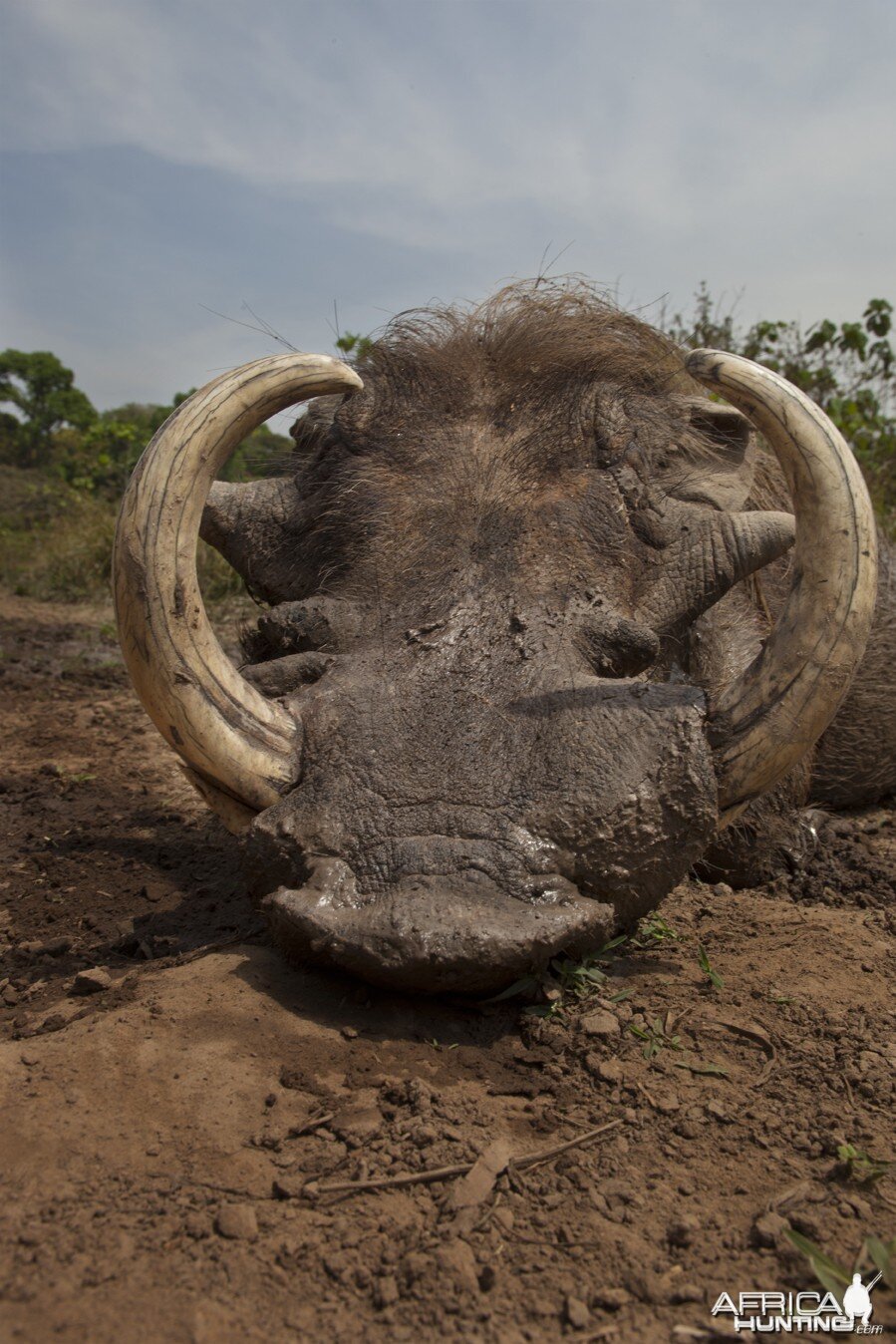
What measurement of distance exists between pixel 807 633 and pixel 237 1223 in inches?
61.9

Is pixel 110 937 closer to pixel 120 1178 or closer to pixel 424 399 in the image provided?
pixel 120 1178

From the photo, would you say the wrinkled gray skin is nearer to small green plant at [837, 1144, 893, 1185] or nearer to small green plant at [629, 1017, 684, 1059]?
small green plant at [629, 1017, 684, 1059]

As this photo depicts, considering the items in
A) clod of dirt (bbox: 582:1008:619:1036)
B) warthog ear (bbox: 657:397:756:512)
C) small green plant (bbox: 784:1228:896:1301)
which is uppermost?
warthog ear (bbox: 657:397:756:512)

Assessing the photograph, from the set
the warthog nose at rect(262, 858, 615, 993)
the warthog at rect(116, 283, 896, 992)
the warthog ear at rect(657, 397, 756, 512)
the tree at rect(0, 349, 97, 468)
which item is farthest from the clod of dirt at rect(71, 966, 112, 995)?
the tree at rect(0, 349, 97, 468)

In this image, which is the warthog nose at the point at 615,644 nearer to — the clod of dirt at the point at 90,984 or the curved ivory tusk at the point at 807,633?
the curved ivory tusk at the point at 807,633

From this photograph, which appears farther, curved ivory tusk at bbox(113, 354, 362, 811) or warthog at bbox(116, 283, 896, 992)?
curved ivory tusk at bbox(113, 354, 362, 811)

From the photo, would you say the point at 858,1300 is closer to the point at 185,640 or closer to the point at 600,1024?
the point at 600,1024

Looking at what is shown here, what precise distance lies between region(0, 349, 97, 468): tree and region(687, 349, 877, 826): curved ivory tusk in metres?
30.2

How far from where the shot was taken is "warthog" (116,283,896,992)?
198cm

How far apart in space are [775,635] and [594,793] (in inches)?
24.0

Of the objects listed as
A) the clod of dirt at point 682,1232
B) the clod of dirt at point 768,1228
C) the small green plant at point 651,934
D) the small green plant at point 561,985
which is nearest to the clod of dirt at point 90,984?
the small green plant at point 561,985

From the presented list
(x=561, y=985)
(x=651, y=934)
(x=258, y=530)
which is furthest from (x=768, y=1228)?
(x=258, y=530)

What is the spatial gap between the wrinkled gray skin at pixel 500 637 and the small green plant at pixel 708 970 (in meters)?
0.32

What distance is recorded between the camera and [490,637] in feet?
7.82
